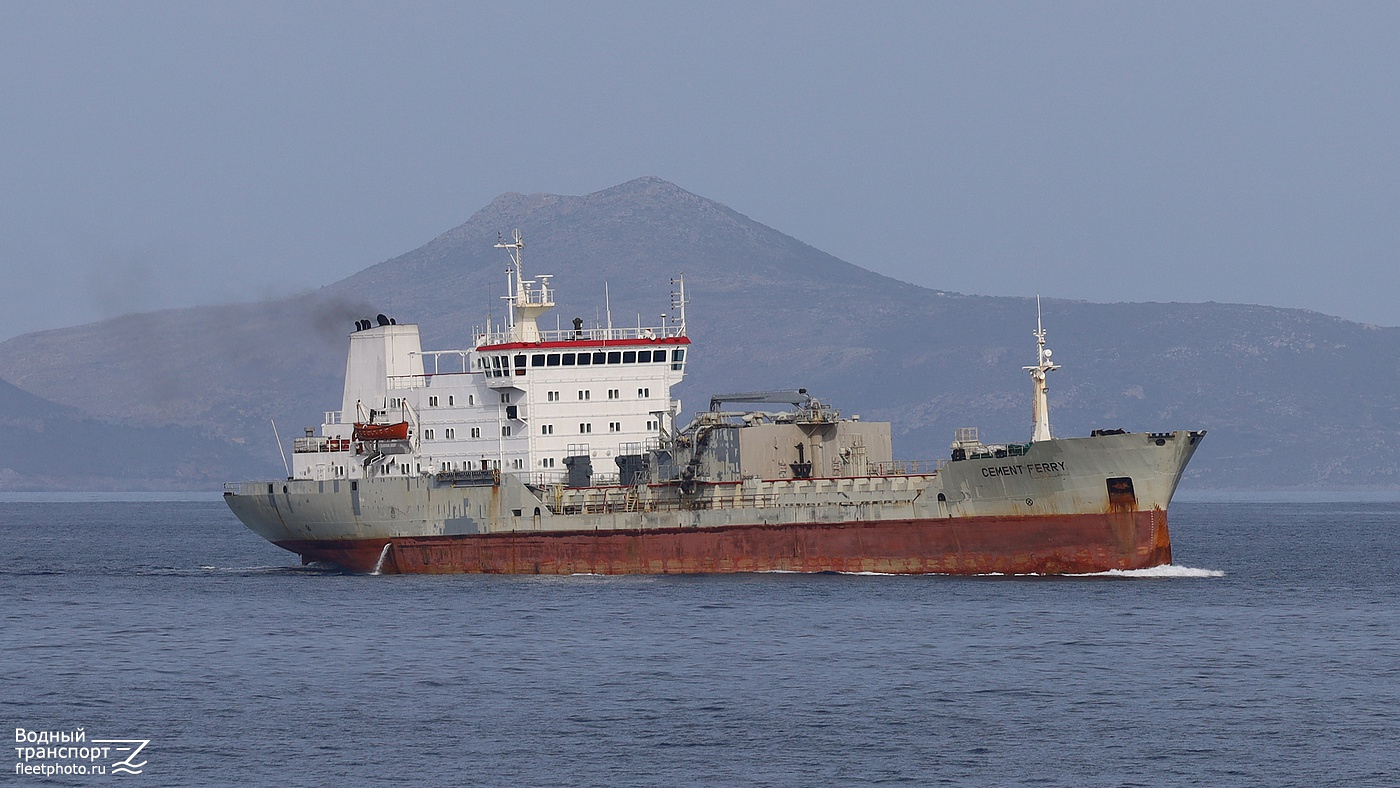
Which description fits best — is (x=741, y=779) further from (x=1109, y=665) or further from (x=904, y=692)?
(x=1109, y=665)

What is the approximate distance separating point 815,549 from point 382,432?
1416 cm

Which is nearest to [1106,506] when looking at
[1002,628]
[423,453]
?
[1002,628]

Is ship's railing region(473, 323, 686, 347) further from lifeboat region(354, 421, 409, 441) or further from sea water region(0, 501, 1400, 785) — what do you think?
sea water region(0, 501, 1400, 785)

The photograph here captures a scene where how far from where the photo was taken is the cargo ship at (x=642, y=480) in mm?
49531

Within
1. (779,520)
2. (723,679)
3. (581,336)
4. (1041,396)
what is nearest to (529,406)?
(581,336)

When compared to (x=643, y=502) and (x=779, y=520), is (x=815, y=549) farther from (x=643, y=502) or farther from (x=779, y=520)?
(x=643, y=502)

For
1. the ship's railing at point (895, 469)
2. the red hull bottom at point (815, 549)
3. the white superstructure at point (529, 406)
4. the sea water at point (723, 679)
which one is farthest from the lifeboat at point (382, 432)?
the ship's railing at point (895, 469)

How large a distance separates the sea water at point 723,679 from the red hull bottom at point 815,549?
888 mm

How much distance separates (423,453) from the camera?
5762 centimetres

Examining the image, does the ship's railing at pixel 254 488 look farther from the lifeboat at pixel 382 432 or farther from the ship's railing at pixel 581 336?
the ship's railing at pixel 581 336

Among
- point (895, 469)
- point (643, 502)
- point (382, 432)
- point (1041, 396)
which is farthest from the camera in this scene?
point (382, 432)

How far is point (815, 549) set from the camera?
5238 cm

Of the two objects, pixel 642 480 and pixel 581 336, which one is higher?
pixel 581 336

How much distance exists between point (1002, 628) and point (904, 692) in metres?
7.71
